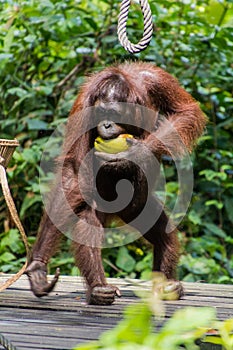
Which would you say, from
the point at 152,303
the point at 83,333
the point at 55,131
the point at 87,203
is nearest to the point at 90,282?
the point at 87,203

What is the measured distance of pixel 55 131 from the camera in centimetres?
498

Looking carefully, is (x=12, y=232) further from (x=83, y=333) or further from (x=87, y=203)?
(x=83, y=333)

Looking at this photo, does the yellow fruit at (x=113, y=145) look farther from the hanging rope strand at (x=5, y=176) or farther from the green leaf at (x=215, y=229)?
the green leaf at (x=215, y=229)

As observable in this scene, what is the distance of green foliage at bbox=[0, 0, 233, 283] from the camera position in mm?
4871

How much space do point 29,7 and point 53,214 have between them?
2.41 m

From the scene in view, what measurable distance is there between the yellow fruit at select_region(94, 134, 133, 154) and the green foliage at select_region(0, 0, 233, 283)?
1.97 m

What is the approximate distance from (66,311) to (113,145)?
677 mm

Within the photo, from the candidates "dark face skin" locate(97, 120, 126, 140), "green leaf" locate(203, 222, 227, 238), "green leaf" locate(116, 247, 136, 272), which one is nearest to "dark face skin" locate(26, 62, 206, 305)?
"dark face skin" locate(97, 120, 126, 140)

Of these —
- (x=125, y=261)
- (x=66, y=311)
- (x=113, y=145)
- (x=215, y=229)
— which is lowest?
(x=125, y=261)

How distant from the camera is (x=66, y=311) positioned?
99.0 inches

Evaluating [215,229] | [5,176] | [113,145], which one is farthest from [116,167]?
[215,229]

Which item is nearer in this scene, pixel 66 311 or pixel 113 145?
pixel 66 311

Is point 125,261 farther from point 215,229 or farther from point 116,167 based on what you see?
point 116,167

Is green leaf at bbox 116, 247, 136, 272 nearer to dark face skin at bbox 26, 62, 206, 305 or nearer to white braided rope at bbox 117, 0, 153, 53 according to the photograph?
dark face skin at bbox 26, 62, 206, 305
